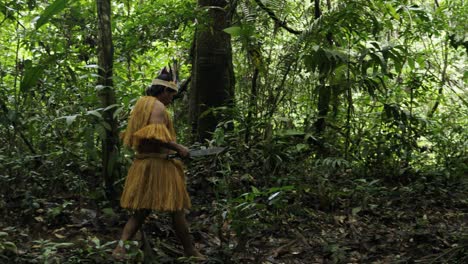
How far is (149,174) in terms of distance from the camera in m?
4.11

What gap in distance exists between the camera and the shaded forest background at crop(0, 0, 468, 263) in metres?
4.34

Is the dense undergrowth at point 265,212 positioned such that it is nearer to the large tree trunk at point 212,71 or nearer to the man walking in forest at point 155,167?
the man walking in forest at point 155,167

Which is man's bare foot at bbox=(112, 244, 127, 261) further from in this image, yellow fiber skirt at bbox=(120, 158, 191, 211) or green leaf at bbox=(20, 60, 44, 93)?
green leaf at bbox=(20, 60, 44, 93)

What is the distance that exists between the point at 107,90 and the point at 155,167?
3.10ft

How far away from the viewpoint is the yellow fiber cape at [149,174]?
4020 millimetres

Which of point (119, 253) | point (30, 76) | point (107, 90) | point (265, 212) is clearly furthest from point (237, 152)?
point (30, 76)

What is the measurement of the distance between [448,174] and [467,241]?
2.37 metres

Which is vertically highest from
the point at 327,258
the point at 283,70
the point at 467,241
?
the point at 283,70

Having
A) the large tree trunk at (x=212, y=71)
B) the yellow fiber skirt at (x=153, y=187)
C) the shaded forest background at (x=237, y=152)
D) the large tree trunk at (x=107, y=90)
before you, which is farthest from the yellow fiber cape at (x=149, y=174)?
the large tree trunk at (x=212, y=71)

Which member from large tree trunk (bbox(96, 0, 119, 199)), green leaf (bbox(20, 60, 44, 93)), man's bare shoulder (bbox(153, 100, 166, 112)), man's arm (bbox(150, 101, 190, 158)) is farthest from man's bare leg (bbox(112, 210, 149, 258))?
green leaf (bbox(20, 60, 44, 93))

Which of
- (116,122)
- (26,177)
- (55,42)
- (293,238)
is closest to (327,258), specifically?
(293,238)

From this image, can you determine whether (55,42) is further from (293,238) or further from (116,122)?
(293,238)

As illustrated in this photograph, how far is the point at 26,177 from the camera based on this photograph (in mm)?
4887

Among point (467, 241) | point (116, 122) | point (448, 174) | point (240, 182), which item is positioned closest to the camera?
point (467, 241)
